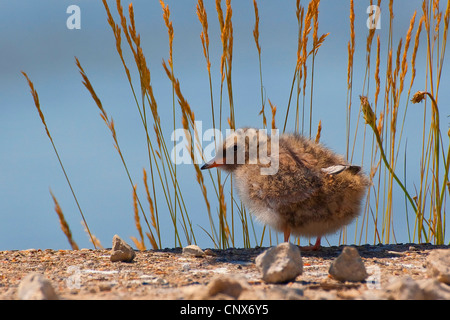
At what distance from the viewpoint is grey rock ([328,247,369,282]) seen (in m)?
2.07

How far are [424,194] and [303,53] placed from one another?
4.36 ft

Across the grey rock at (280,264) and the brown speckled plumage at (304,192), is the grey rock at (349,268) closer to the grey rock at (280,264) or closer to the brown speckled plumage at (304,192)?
the grey rock at (280,264)

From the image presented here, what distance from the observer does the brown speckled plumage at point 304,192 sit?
2832mm

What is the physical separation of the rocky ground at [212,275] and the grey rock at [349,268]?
3 cm

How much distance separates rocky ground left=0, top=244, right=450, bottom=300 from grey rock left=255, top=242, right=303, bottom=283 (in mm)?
37

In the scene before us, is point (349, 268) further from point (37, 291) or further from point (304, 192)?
point (37, 291)

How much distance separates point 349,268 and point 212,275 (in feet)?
2.11

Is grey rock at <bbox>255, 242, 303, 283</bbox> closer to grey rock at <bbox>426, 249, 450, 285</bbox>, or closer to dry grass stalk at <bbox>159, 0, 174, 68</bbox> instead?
grey rock at <bbox>426, 249, 450, 285</bbox>

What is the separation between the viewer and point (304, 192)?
282cm

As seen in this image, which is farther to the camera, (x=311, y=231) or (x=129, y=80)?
(x=129, y=80)

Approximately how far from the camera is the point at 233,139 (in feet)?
10.9
